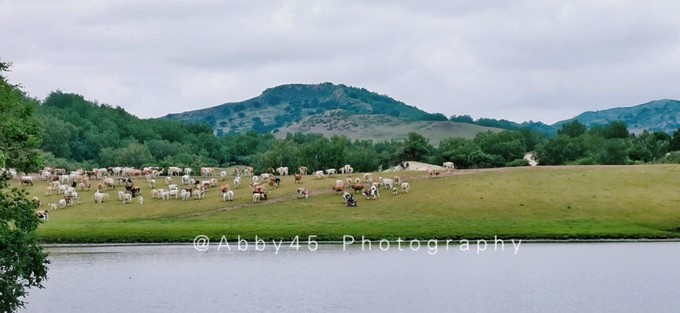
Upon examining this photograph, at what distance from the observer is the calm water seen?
138 ft

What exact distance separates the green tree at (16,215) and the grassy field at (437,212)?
3752 cm

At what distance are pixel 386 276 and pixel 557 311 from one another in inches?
528

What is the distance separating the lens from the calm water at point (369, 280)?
41938 mm

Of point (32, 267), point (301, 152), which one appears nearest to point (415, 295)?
point (32, 267)

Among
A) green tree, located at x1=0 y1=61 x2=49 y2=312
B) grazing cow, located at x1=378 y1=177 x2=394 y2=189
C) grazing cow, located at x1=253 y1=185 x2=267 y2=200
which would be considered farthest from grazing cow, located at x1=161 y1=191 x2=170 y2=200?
green tree, located at x1=0 y1=61 x2=49 y2=312

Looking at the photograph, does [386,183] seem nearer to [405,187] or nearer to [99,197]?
[405,187]

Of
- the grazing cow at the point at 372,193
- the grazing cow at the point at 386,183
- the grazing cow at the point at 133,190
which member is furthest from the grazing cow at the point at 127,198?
the grazing cow at the point at 386,183

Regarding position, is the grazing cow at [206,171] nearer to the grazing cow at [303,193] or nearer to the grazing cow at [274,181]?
the grazing cow at [274,181]

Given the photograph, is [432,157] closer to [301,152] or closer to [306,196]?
[301,152]

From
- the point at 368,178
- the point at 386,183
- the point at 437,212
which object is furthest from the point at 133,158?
the point at 437,212

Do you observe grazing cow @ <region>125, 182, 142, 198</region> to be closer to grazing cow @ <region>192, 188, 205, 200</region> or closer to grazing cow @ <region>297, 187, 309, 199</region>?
grazing cow @ <region>192, 188, 205, 200</region>

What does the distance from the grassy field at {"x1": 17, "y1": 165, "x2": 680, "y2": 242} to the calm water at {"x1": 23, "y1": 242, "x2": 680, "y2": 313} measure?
8905 mm

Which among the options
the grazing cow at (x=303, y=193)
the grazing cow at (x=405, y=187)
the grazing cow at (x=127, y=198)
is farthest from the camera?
the grazing cow at (x=127, y=198)

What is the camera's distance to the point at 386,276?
51.4 meters
